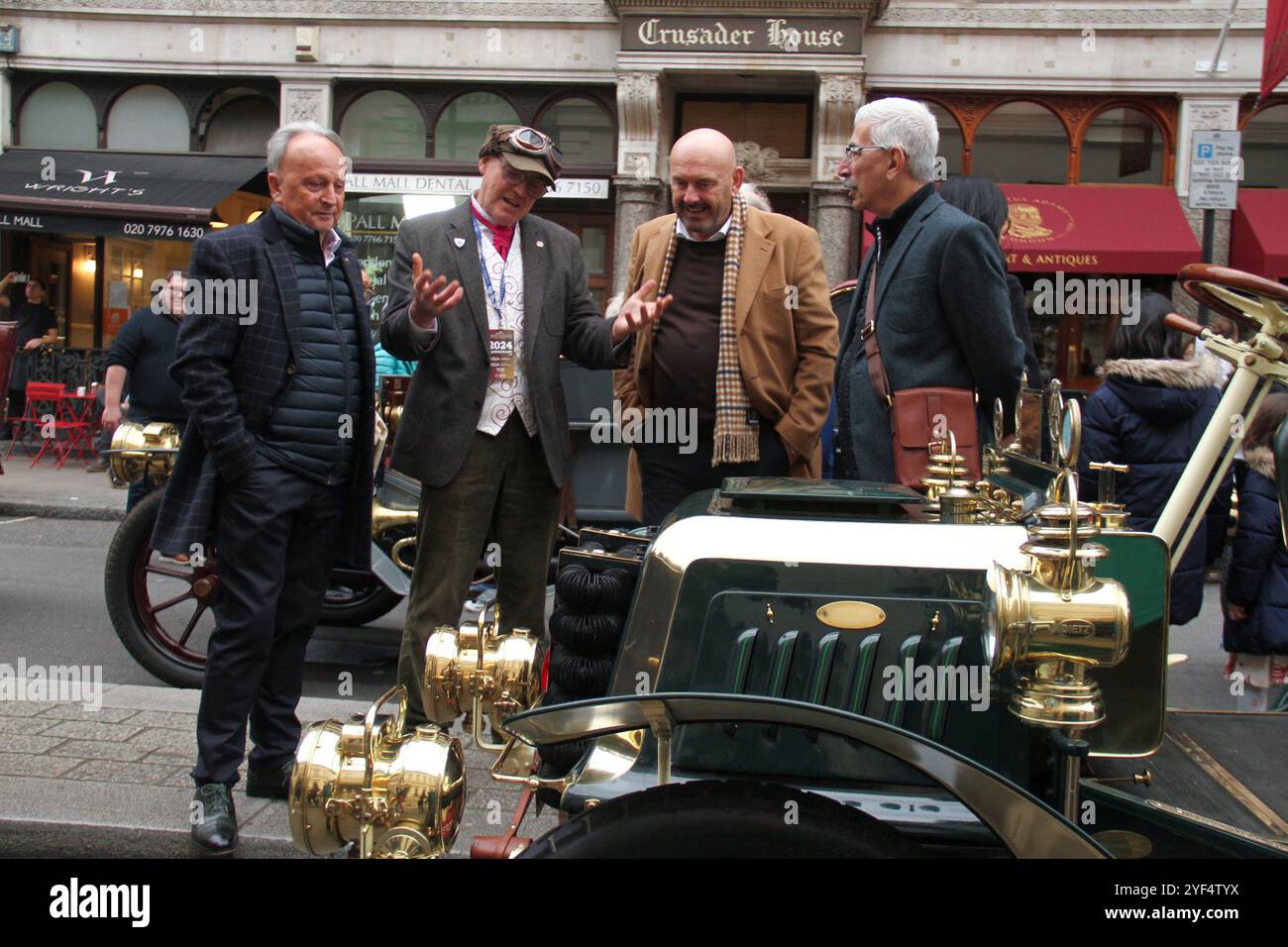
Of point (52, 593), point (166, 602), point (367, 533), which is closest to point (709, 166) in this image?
point (367, 533)

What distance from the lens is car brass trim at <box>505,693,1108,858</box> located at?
175 centimetres

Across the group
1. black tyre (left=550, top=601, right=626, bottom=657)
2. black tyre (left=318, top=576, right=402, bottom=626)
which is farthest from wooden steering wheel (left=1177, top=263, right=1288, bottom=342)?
black tyre (left=318, top=576, right=402, bottom=626)

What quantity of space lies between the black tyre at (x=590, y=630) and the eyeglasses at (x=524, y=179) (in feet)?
4.72

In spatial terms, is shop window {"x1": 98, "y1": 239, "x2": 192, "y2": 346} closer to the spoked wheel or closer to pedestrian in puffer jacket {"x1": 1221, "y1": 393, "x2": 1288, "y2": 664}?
the spoked wheel

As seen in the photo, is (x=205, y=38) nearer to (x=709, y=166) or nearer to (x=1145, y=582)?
(x=709, y=166)

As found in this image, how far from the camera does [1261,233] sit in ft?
40.4

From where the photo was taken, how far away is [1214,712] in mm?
3135

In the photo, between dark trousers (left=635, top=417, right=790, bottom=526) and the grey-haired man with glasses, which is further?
dark trousers (left=635, top=417, right=790, bottom=526)

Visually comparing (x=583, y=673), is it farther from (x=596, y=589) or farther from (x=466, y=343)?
(x=466, y=343)

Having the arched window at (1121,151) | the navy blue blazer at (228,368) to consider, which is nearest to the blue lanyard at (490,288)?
the navy blue blazer at (228,368)

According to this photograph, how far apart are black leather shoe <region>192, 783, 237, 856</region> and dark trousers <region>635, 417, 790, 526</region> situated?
148 cm

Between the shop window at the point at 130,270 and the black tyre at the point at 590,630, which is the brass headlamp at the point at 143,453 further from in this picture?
the shop window at the point at 130,270

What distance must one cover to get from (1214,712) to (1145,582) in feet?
3.75

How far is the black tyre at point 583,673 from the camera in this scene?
2.60 metres
